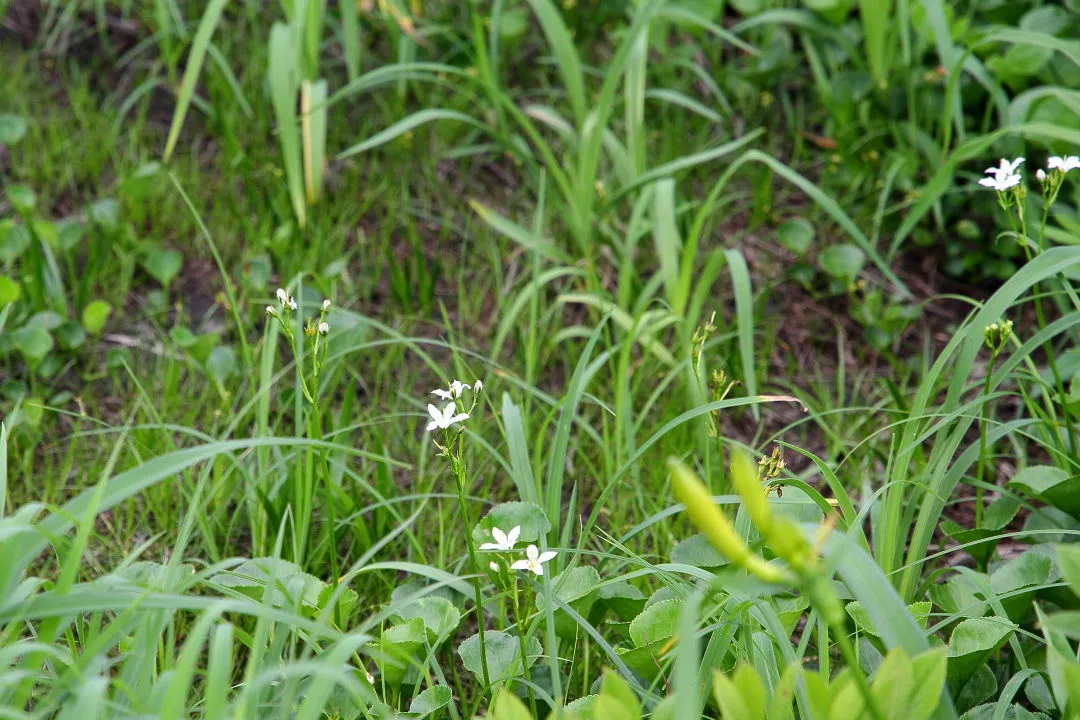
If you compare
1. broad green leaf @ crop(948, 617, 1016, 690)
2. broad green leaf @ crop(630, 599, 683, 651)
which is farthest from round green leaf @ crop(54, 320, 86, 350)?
broad green leaf @ crop(948, 617, 1016, 690)

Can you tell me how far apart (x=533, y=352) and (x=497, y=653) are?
2.22 ft

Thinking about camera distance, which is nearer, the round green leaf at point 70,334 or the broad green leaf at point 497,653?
the broad green leaf at point 497,653

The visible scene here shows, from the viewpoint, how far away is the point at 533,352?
5.80 feet

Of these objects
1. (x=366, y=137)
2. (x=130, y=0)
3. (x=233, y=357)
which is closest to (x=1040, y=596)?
(x=233, y=357)

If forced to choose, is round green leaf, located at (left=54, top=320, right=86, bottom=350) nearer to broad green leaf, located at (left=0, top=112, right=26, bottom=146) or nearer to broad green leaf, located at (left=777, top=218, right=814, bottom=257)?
broad green leaf, located at (left=0, top=112, right=26, bottom=146)

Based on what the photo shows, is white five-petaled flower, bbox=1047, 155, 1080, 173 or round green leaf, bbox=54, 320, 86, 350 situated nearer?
white five-petaled flower, bbox=1047, 155, 1080, 173

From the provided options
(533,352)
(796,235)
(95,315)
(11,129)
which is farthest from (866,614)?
(11,129)

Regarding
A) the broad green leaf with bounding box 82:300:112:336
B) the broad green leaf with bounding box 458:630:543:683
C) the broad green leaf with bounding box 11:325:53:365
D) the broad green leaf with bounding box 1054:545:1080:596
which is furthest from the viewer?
the broad green leaf with bounding box 82:300:112:336

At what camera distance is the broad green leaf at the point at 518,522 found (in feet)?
4.13

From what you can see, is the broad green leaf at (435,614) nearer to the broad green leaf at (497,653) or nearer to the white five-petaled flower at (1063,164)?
the broad green leaf at (497,653)

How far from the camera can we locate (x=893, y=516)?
1241mm

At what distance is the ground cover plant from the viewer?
1132mm

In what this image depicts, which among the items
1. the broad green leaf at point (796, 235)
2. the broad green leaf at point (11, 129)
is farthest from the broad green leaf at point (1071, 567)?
the broad green leaf at point (11, 129)

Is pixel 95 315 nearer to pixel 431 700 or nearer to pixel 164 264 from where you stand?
pixel 164 264
